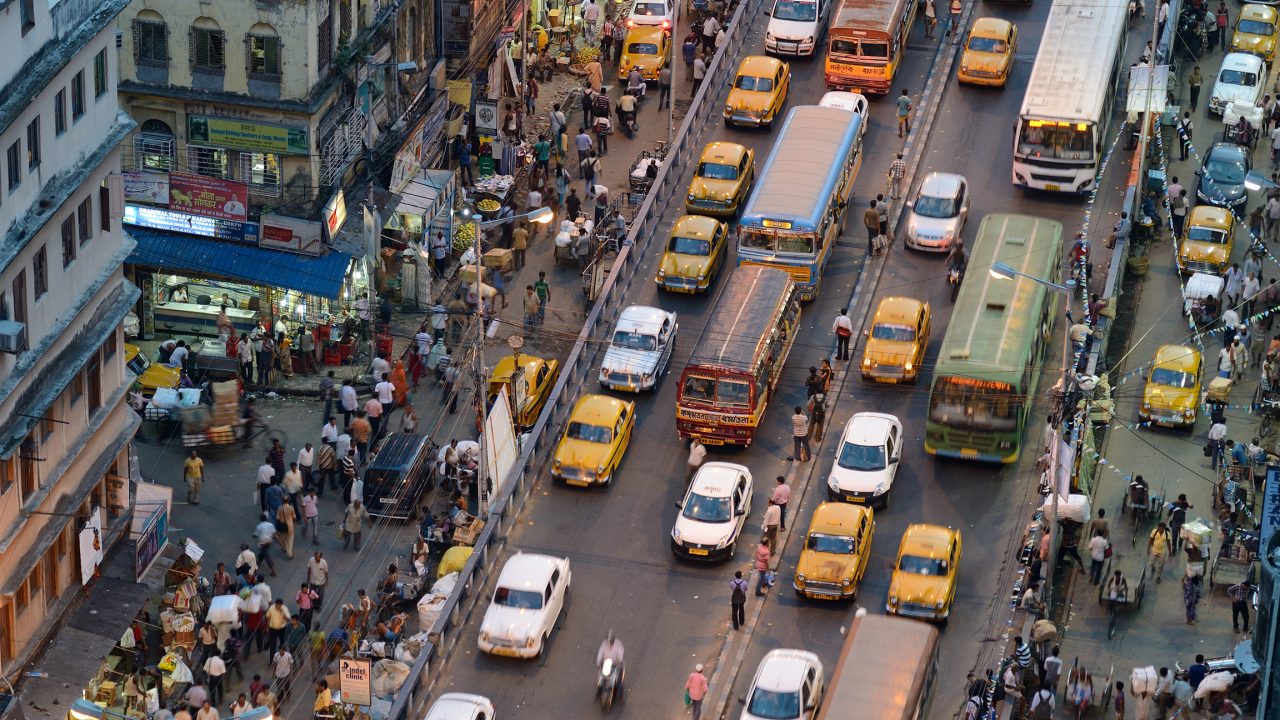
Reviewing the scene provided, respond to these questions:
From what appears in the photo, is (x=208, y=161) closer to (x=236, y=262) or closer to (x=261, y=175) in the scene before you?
(x=261, y=175)

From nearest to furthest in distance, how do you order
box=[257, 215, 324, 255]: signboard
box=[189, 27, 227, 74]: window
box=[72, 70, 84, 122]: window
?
box=[72, 70, 84, 122]: window
box=[189, 27, 227, 74]: window
box=[257, 215, 324, 255]: signboard

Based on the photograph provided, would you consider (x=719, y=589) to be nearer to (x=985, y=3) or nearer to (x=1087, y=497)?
(x=1087, y=497)

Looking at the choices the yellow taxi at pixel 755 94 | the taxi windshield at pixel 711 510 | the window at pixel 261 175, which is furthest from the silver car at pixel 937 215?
the window at pixel 261 175

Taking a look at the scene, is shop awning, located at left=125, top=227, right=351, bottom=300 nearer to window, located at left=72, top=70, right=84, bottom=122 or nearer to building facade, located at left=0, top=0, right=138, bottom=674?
building facade, located at left=0, top=0, right=138, bottom=674

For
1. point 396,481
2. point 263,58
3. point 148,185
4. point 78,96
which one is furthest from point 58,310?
point 263,58

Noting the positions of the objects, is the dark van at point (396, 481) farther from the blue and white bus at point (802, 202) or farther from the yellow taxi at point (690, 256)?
the blue and white bus at point (802, 202)

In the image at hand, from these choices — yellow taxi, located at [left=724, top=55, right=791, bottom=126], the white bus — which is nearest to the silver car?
the white bus
